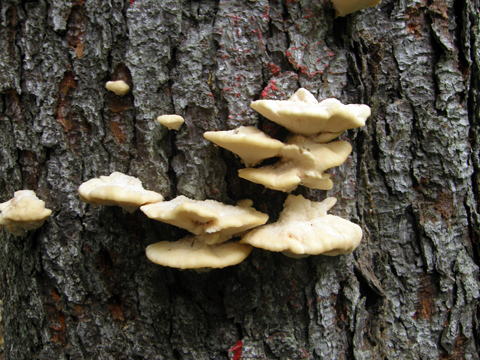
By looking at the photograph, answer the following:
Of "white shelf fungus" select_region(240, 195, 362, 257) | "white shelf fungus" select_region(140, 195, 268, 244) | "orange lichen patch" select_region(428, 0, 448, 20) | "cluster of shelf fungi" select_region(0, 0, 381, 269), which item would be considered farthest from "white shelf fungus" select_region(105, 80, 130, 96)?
"orange lichen patch" select_region(428, 0, 448, 20)

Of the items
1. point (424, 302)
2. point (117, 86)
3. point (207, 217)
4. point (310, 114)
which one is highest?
point (117, 86)

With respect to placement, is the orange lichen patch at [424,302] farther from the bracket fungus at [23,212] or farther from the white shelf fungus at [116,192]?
the bracket fungus at [23,212]

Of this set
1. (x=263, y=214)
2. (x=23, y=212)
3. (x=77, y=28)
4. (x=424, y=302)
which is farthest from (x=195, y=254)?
(x=424, y=302)

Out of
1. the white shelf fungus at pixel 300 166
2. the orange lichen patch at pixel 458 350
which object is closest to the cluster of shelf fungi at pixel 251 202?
the white shelf fungus at pixel 300 166

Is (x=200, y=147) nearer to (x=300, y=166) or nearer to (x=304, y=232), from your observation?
(x=300, y=166)

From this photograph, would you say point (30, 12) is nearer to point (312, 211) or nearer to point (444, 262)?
point (312, 211)

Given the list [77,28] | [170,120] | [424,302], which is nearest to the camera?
[170,120]

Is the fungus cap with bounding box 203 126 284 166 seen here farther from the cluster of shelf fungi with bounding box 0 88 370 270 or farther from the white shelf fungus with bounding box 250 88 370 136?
the white shelf fungus with bounding box 250 88 370 136
